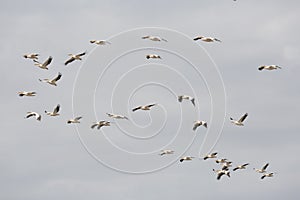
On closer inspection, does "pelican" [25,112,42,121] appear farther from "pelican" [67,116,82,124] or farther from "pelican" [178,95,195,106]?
"pelican" [178,95,195,106]

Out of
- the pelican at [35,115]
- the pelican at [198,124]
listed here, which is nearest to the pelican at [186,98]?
the pelican at [198,124]

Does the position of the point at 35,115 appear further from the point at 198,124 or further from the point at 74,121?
the point at 198,124

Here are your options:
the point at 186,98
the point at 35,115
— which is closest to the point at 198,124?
the point at 186,98

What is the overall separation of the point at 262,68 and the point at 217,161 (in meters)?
14.8

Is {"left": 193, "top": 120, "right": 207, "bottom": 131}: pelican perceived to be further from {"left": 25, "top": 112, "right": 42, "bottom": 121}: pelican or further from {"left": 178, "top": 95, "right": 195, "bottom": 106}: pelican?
{"left": 25, "top": 112, "right": 42, "bottom": 121}: pelican

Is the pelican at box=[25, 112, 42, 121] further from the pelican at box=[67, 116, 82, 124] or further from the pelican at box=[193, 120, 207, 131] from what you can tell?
the pelican at box=[193, 120, 207, 131]

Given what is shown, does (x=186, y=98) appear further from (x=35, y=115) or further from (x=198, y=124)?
(x=35, y=115)

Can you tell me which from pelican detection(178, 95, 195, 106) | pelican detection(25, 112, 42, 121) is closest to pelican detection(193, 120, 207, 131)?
pelican detection(178, 95, 195, 106)

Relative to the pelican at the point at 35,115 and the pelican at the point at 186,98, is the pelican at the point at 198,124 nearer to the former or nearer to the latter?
the pelican at the point at 186,98

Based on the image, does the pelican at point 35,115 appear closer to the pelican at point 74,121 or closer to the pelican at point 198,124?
the pelican at point 74,121

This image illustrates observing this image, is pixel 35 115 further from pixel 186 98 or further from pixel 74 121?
pixel 186 98

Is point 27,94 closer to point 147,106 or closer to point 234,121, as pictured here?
point 147,106

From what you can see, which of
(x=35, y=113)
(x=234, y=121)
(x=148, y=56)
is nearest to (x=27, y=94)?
(x=35, y=113)

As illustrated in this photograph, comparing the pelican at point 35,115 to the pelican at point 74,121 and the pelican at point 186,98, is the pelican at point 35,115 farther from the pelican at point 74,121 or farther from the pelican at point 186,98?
the pelican at point 186,98
